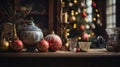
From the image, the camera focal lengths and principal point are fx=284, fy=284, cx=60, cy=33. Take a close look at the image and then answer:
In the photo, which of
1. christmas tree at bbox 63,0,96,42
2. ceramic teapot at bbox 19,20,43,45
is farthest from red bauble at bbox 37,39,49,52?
christmas tree at bbox 63,0,96,42

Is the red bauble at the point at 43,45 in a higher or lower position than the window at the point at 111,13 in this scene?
lower

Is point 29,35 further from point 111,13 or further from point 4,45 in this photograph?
point 111,13

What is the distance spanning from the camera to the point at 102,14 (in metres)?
7.15

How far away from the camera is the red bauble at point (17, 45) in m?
2.15

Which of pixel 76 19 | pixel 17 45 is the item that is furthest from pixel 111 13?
pixel 17 45

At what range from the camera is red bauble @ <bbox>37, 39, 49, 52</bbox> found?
2.20 m
